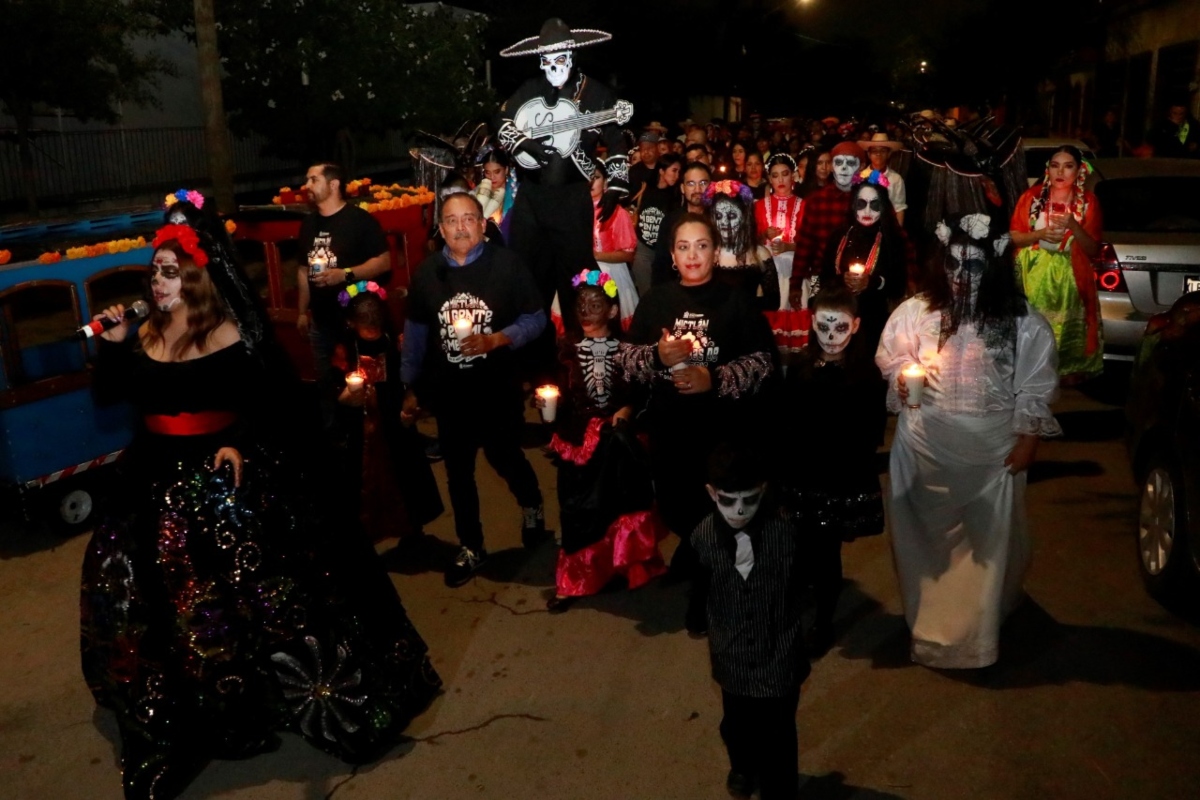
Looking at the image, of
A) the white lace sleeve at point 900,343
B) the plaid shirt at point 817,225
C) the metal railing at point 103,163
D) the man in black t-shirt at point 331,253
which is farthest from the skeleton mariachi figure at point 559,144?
the metal railing at point 103,163

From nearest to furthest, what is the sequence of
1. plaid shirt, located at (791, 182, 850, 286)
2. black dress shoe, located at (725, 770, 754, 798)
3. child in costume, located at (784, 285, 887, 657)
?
black dress shoe, located at (725, 770, 754, 798) → child in costume, located at (784, 285, 887, 657) → plaid shirt, located at (791, 182, 850, 286)

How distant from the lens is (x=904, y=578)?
497cm

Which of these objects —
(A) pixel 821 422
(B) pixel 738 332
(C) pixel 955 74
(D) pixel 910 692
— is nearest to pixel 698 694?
(D) pixel 910 692

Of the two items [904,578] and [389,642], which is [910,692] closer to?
[904,578]

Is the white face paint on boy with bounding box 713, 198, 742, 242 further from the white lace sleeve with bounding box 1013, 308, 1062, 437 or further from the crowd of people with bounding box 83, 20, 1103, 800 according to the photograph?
the white lace sleeve with bounding box 1013, 308, 1062, 437

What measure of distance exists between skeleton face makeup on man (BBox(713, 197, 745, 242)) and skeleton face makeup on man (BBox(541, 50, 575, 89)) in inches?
51.9

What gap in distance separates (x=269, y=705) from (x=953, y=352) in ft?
9.89

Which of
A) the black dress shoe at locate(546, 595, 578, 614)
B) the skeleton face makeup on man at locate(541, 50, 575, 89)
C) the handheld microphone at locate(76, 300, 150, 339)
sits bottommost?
the black dress shoe at locate(546, 595, 578, 614)

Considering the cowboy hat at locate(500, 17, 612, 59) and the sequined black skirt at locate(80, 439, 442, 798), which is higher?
the cowboy hat at locate(500, 17, 612, 59)

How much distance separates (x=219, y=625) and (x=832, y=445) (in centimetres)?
255

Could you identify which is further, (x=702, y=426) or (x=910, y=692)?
(x=702, y=426)

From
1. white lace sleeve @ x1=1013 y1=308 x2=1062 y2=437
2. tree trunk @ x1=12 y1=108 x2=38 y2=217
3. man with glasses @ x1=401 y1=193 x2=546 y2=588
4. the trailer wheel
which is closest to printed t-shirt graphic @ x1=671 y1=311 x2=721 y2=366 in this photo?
man with glasses @ x1=401 y1=193 x2=546 y2=588

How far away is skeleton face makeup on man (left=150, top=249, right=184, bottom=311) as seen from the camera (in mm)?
4281

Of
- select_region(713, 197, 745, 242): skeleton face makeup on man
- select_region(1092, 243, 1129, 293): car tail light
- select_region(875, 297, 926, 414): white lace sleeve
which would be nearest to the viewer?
select_region(875, 297, 926, 414): white lace sleeve
